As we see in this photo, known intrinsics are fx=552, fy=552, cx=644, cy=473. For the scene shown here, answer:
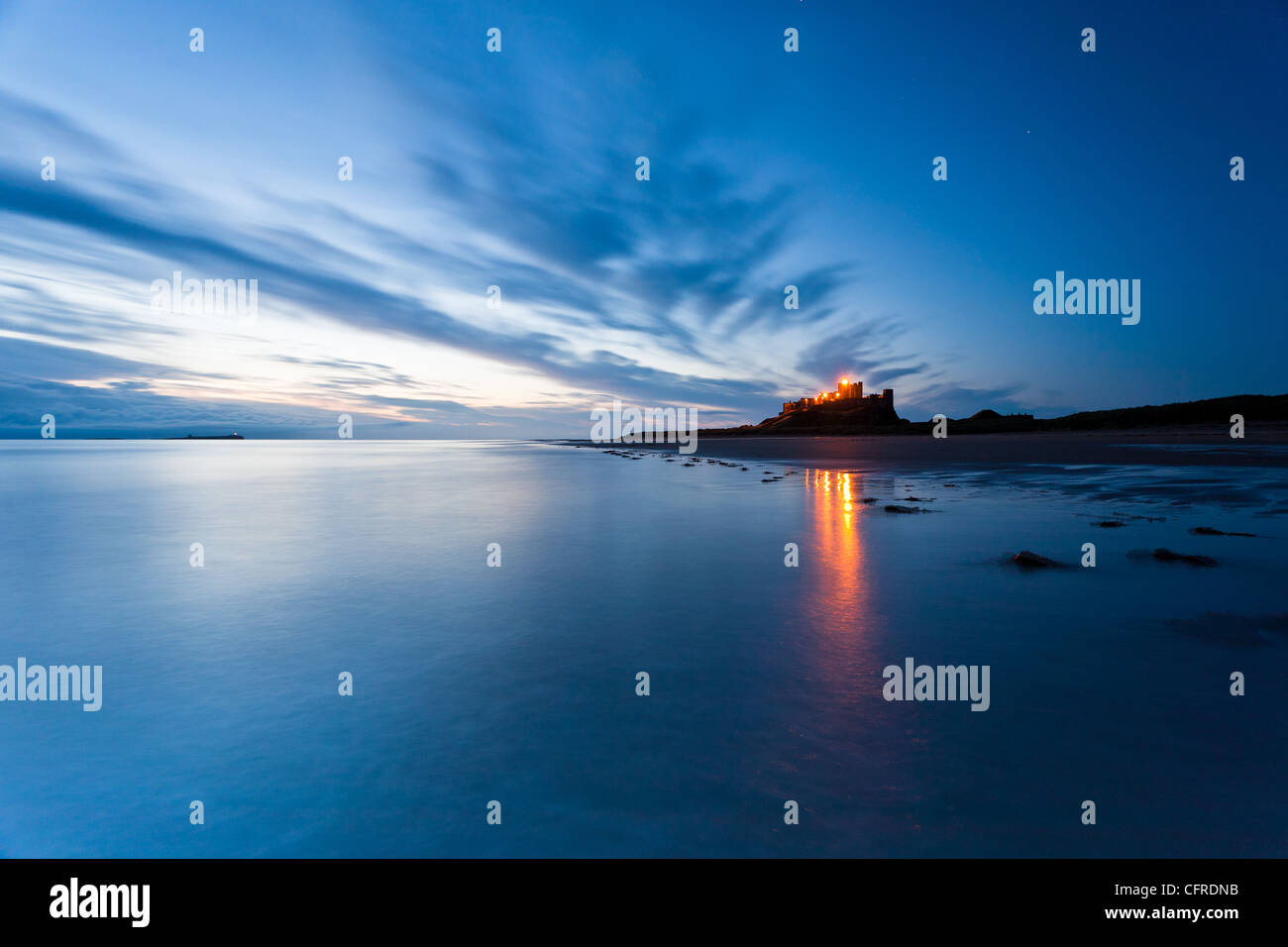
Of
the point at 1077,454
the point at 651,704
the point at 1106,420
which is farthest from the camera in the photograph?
the point at 1106,420

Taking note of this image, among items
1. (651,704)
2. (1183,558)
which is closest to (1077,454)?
(1183,558)

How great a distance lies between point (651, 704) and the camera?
565 centimetres

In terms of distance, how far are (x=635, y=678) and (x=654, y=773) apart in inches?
73.3

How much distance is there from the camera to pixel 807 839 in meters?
3.71

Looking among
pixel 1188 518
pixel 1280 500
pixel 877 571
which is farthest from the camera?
pixel 1280 500

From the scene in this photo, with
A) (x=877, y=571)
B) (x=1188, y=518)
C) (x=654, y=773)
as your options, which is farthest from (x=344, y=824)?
(x=1188, y=518)

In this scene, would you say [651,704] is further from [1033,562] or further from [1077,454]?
[1077,454]

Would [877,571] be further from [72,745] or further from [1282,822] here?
[72,745]

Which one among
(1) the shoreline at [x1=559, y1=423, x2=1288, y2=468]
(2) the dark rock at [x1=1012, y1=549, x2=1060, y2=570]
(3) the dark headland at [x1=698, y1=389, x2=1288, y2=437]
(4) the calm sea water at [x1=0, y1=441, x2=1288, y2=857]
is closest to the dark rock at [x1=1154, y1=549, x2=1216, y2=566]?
(4) the calm sea water at [x1=0, y1=441, x2=1288, y2=857]

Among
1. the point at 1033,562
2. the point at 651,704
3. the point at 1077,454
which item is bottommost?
the point at 651,704

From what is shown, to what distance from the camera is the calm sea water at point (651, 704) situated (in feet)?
12.9
